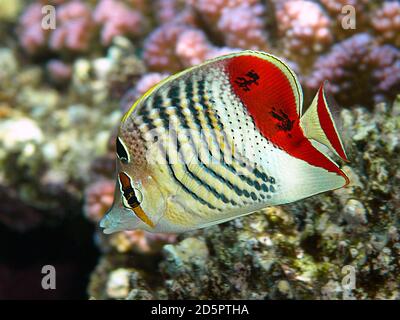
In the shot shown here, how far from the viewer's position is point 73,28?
4.37 meters

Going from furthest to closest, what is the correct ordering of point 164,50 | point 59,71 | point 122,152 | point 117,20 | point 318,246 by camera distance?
point 59,71 < point 117,20 < point 164,50 < point 318,246 < point 122,152

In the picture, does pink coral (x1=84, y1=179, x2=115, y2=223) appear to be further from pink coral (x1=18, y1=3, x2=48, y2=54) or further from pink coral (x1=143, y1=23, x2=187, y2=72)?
pink coral (x1=18, y1=3, x2=48, y2=54)

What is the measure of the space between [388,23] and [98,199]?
241 centimetres

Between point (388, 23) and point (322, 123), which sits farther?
point (388, 23)

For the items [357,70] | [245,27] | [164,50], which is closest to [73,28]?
[164,50]

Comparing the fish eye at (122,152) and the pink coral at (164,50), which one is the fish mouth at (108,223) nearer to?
the fish eye at (122,152)

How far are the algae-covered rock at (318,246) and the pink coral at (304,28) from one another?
98 cm

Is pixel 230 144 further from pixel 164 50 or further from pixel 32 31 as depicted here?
pixel 32 31

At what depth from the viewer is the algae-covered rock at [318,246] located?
1719mm

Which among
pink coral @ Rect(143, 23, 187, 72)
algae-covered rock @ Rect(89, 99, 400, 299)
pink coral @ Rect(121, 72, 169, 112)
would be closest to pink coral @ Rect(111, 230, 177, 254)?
algae-covered rock @ Rect(89, 99, 400, 299)

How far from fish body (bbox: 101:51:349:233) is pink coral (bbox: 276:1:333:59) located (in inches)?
69.3

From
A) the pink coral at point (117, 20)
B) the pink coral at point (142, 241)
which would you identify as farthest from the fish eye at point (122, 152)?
the pink coral at point (117, 20)

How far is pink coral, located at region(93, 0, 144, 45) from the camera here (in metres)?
4.12

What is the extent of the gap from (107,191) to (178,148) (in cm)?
192
